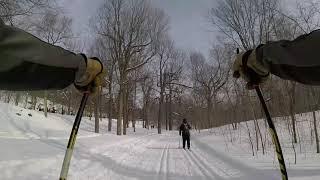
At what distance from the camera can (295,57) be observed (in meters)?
1.99

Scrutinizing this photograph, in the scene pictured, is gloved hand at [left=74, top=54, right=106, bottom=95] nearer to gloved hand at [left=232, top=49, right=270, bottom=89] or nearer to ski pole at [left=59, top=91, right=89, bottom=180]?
ski pole at [left=59, top=91, right=89, bottom=180]

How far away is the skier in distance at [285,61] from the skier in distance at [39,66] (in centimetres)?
110

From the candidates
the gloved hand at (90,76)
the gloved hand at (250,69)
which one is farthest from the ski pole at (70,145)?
the gloved hand at (250,69)

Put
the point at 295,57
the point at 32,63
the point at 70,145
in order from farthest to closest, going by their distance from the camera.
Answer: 1. the point at 70,145
2. the point at 32,63
3. the point at 295,57

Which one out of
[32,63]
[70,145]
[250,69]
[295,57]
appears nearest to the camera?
[295,57]

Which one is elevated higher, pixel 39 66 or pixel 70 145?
pixel 39 66

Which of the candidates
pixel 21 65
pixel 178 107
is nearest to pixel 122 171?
pixel 21 65

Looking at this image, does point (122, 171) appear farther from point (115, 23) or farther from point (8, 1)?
point (115, 23)

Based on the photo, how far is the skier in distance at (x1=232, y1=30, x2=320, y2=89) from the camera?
6.39 ft

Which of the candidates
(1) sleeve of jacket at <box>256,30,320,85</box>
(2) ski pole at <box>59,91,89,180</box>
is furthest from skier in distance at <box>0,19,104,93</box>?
(1) sleeve of jacket at <box>256,30,320,85</box>

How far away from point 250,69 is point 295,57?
51cm

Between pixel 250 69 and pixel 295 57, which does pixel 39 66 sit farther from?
pixel 295 57

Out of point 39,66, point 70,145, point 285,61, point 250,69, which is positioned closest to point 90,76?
point 39,66

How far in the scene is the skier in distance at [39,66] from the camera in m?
2.04
